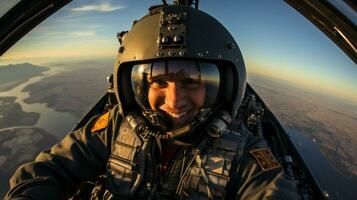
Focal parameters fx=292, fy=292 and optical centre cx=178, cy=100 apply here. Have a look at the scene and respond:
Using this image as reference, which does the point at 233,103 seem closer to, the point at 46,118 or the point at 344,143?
the point at 344,143

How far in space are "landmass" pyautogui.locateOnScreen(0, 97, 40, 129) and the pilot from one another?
4108 mm

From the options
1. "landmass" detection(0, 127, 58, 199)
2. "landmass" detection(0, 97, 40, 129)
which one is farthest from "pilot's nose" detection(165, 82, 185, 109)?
"landmass" detection(0, 97, 40, 129)

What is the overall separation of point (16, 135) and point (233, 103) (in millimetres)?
4528

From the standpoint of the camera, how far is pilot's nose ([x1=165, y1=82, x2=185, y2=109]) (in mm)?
Result: 1332

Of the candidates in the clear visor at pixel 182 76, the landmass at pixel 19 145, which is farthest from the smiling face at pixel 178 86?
the landmass at pixel 19 145

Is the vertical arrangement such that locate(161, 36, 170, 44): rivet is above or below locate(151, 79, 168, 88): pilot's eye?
above

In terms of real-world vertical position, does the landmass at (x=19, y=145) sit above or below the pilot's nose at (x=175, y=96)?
below

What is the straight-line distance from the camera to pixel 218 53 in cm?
138

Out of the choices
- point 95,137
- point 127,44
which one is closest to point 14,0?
point 127,44

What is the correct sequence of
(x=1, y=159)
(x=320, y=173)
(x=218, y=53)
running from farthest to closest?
(x=1, y=159) → (x=320, y=173) → (x=218, y=53)

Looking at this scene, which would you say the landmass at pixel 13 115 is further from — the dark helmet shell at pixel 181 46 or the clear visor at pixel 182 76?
the clear visor at pixel 182 76

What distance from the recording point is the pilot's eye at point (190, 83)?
4.38 feet

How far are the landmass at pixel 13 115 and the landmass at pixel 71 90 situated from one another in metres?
0.94

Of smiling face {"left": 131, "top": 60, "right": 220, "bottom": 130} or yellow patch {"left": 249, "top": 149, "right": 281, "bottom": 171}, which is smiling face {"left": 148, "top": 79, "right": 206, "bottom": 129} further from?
yellow patch {"left": 249, "top": 149, "right": 281, "bottom": 171}
